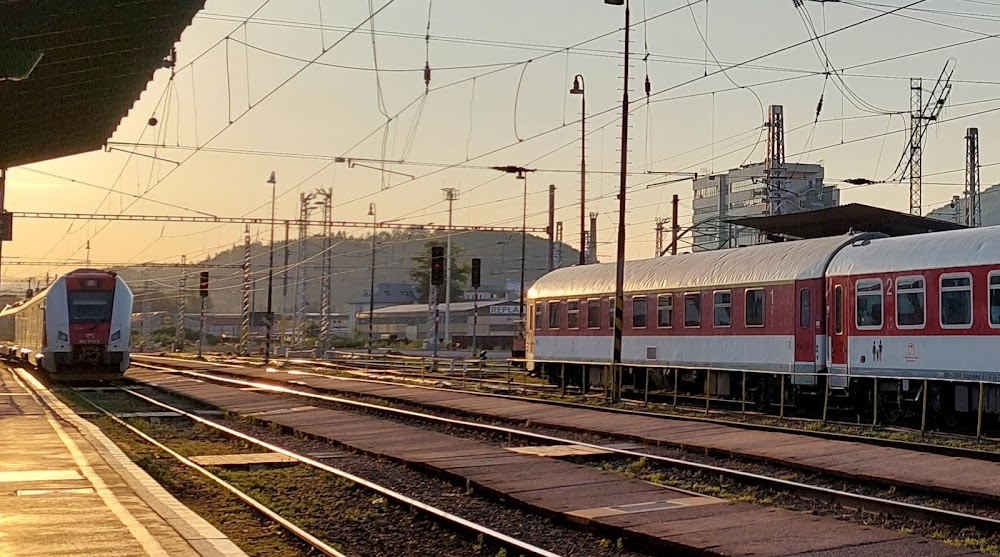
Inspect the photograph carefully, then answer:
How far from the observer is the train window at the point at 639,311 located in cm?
3197

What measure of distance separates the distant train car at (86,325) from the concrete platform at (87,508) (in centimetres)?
1817

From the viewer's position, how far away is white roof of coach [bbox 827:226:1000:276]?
2080 centimetres

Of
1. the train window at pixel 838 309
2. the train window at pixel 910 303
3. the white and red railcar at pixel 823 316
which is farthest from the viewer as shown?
the train window at pixel 838 309

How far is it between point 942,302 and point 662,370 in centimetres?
1029

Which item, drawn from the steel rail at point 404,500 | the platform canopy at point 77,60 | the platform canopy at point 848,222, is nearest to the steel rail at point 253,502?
the steel rail at point 404,500

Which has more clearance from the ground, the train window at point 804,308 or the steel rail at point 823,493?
the train window at point 804,308

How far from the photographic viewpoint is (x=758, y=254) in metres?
27.8

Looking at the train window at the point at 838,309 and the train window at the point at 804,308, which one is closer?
the train window at the point at 838,309

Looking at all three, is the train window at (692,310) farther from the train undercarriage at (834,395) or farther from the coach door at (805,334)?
the coach door at (805,334)

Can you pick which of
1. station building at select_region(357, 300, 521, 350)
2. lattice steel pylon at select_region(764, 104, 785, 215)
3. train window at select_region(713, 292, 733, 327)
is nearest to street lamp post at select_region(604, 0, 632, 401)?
train window at select_region(713, 292, 733, 327)

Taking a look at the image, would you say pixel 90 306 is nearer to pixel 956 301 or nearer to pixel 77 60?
pixel 77 60

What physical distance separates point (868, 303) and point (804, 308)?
6.77ft

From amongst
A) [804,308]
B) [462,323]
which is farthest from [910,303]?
[462,323]

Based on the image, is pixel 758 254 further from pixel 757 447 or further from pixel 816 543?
pixel 816 543
